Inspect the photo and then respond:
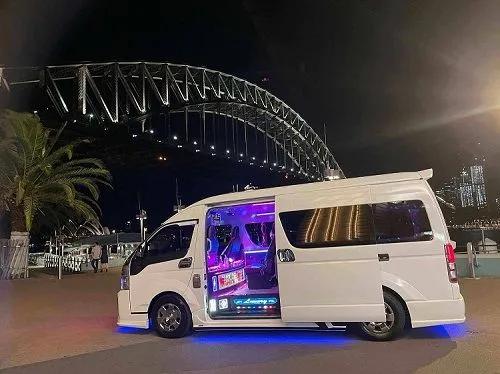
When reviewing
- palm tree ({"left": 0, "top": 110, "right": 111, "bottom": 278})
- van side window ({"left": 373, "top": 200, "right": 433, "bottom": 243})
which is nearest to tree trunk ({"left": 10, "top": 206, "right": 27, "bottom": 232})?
palm tree ({"left": 0, "top": 110, "right": 111, "bottom": 278})

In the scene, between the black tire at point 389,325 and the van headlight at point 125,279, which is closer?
the black tire at point 389,325

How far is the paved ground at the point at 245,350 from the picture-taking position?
5.92 metres

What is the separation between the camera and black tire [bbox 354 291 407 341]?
6.75 m

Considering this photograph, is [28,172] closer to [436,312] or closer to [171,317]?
[171,317]

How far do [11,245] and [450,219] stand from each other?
165 ft

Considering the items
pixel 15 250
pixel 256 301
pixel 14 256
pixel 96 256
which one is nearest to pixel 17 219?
pixel 15 250

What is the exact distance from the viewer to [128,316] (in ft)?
27.1

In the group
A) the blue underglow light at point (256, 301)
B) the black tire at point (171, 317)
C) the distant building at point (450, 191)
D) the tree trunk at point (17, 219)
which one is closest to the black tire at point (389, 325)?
the blue underglow light at point (256, 301)

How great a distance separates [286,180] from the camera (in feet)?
290

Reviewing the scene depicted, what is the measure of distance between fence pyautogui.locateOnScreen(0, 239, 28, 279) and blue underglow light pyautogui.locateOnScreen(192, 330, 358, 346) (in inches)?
596

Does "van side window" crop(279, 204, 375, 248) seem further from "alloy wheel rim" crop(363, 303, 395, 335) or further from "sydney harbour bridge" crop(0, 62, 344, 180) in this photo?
"sydney harbour bridge" crop(0, 62, 344, 180)

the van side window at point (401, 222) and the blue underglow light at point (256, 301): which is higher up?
the van side window at point (401, 222)

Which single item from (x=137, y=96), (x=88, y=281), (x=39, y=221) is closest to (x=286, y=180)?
(x=137, y=96)

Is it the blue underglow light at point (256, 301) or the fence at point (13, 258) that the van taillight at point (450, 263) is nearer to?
the blue underglow light at point (256, 301)
